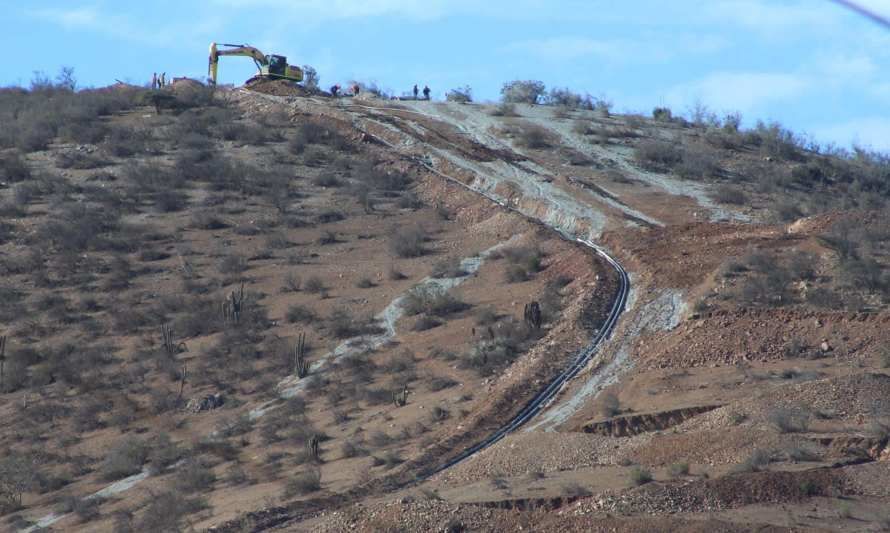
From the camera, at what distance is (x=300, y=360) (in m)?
36.0

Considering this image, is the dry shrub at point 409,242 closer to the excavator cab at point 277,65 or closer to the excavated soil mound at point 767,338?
the excavated soil mound at point 767,338

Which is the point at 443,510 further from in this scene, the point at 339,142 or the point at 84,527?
the point at 339,142

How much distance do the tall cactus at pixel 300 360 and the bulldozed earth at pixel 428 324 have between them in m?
0.28

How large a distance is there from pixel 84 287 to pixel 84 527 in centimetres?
1800

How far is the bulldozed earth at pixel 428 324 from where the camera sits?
22.7 metres

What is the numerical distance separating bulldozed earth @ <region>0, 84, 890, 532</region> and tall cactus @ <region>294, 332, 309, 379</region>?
0.92 ft

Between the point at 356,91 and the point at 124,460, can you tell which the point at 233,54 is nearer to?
the point at 356,91

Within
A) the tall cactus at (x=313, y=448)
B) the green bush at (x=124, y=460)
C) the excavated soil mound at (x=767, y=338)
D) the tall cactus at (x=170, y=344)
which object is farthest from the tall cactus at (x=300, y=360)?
the excavated soil mound at (x=767, y=338)

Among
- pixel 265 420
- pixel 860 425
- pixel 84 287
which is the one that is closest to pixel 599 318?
pixel 265 420

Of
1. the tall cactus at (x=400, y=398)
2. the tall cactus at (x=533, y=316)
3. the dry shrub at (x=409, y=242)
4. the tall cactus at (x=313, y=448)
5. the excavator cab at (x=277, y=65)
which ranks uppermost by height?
the excavator cab at (x=277, y=65)

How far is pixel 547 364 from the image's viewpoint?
31547 mm

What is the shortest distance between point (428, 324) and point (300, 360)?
4.22 m

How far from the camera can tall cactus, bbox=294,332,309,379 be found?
35.7 metres

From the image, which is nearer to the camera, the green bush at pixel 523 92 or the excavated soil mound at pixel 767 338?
the excavated soil mound at pixel 767 338
